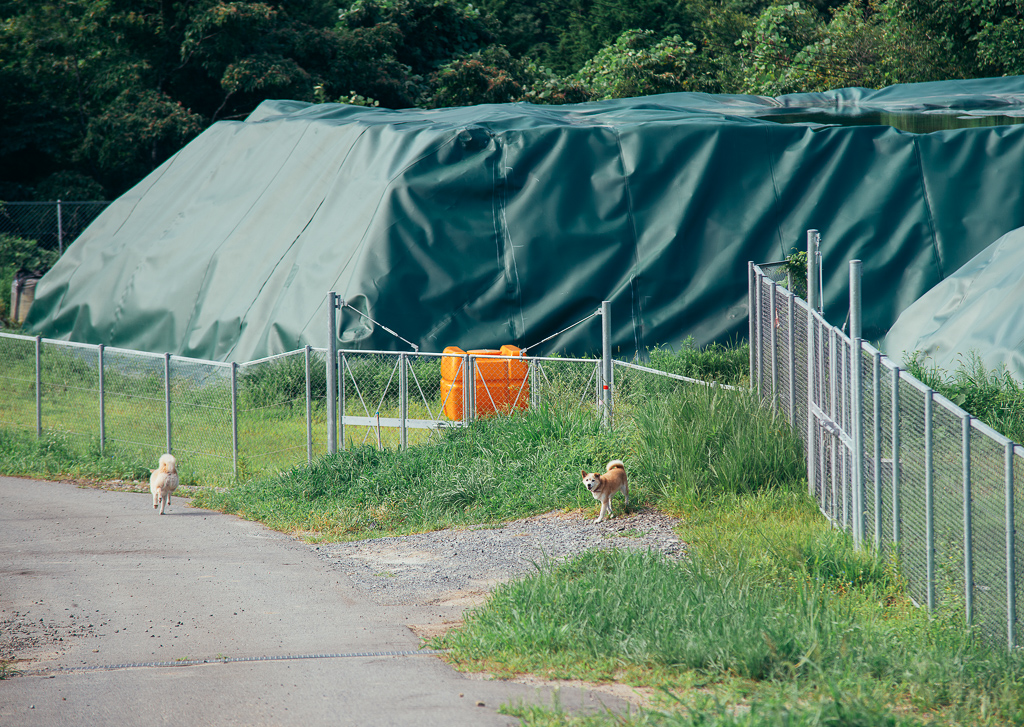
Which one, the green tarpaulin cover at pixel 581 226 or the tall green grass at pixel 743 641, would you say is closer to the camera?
the tall green grass at pixel 743 641

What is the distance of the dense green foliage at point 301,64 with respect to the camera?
24344 mm

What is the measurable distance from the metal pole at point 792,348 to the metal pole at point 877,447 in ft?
6.62

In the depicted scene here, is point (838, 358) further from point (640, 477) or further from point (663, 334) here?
point (663, 334)

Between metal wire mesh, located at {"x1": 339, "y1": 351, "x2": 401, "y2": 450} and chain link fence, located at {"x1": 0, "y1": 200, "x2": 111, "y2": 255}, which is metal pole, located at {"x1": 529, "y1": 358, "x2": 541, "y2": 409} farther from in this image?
chain link fence, located at {"x1": 0, "y1": 200, "x2": 111, "y2": 255}

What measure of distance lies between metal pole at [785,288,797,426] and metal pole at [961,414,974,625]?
3.22 meters

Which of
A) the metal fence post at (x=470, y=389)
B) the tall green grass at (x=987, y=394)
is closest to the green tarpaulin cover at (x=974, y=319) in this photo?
the tall green grass at (x=987, y=394)

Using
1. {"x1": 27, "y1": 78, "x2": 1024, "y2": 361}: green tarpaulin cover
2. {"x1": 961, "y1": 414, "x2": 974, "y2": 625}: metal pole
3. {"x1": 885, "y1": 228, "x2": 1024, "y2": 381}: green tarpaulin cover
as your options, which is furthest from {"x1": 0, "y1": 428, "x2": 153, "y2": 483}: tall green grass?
{"x1": 961, "y1": 414, "x2": 974, "y2": 625}: metal pole

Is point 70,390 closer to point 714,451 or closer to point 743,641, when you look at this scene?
point 714,451

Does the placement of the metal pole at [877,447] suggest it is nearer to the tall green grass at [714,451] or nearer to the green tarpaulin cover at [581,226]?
the tall green grass at [714,451]

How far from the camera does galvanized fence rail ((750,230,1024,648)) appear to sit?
5074 mm

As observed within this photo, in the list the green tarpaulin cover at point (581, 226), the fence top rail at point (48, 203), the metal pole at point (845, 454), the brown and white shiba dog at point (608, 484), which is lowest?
the brown and white shiba dog at point (608, 484)

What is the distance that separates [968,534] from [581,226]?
9.79m

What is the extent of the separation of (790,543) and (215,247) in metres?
12.0

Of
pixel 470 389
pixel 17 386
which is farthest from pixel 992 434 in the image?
pixel 17 386
